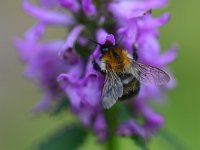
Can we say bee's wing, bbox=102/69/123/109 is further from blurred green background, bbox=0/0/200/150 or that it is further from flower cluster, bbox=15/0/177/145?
blurred green background, bbox=0/0/200/150

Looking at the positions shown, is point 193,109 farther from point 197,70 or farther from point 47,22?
point 47,22

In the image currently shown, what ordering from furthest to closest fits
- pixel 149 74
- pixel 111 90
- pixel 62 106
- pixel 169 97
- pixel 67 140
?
pixel 169 97
pixel 67 140
pixel 62 106
pixel 149 74
pixel 111 90

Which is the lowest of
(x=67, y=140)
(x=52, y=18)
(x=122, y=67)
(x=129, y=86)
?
(x=67, y=140)

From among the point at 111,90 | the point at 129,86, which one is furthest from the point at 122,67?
the point at 111,90

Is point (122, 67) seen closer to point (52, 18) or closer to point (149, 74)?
point (149, 74)

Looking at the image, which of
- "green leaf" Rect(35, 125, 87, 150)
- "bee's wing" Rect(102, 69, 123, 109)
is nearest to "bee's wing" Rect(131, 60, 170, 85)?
"bee's wing" Rect(102, 69, 123, 109)

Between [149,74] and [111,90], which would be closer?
[111,90]
